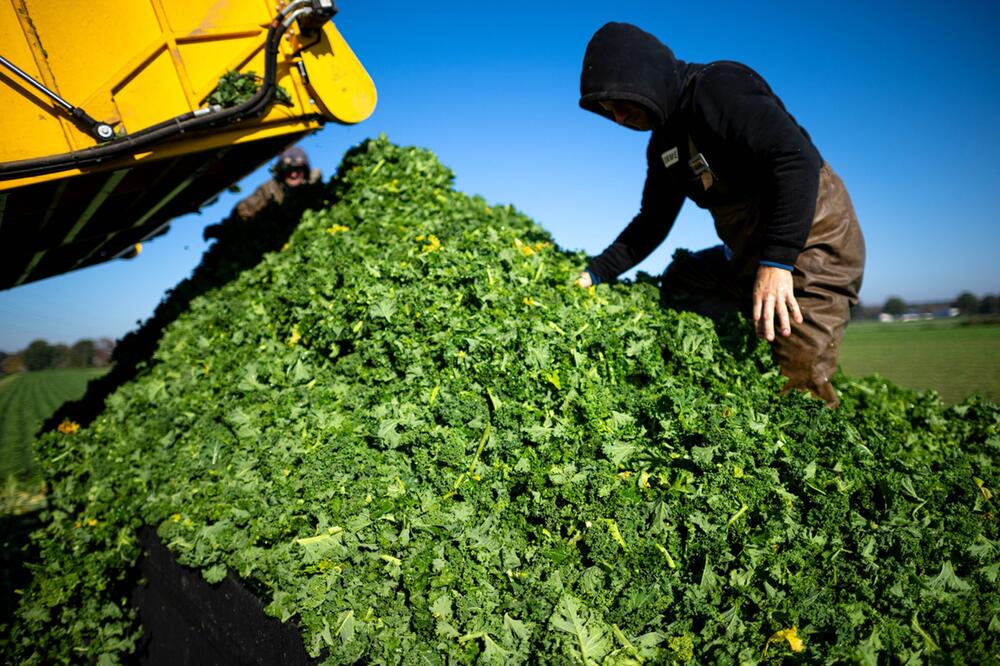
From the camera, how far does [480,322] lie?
2748 millimetres

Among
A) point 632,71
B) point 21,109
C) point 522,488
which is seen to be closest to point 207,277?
point 21,109

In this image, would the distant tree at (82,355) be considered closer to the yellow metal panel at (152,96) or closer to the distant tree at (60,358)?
the distant tree at (60,358)

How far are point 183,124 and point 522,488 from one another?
305 cm

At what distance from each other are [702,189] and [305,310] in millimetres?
2671

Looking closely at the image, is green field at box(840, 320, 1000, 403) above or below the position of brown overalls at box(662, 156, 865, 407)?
below

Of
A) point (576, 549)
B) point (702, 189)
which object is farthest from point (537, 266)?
point (576, 549)

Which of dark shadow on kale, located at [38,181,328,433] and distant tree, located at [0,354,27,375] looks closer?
dark shadow on kale, located at [38,181,328,433]

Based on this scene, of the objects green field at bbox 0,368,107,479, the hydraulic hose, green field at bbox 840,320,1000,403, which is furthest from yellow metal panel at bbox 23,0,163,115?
green field at bbox 840,320,1000,403

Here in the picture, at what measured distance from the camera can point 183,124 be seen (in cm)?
308

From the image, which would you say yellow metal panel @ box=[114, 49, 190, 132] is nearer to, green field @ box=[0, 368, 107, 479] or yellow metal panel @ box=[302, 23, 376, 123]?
yellow metal panel @ box=[302, 23, 376, 123]

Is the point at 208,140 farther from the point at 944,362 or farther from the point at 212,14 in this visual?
the point at 944,362

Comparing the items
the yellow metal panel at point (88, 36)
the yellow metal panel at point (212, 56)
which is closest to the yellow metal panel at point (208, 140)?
the yellow metal panel at point (212, 56)

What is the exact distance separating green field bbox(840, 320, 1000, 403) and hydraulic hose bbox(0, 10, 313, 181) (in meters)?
4.98

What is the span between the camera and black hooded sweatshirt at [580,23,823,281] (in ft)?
7.79
